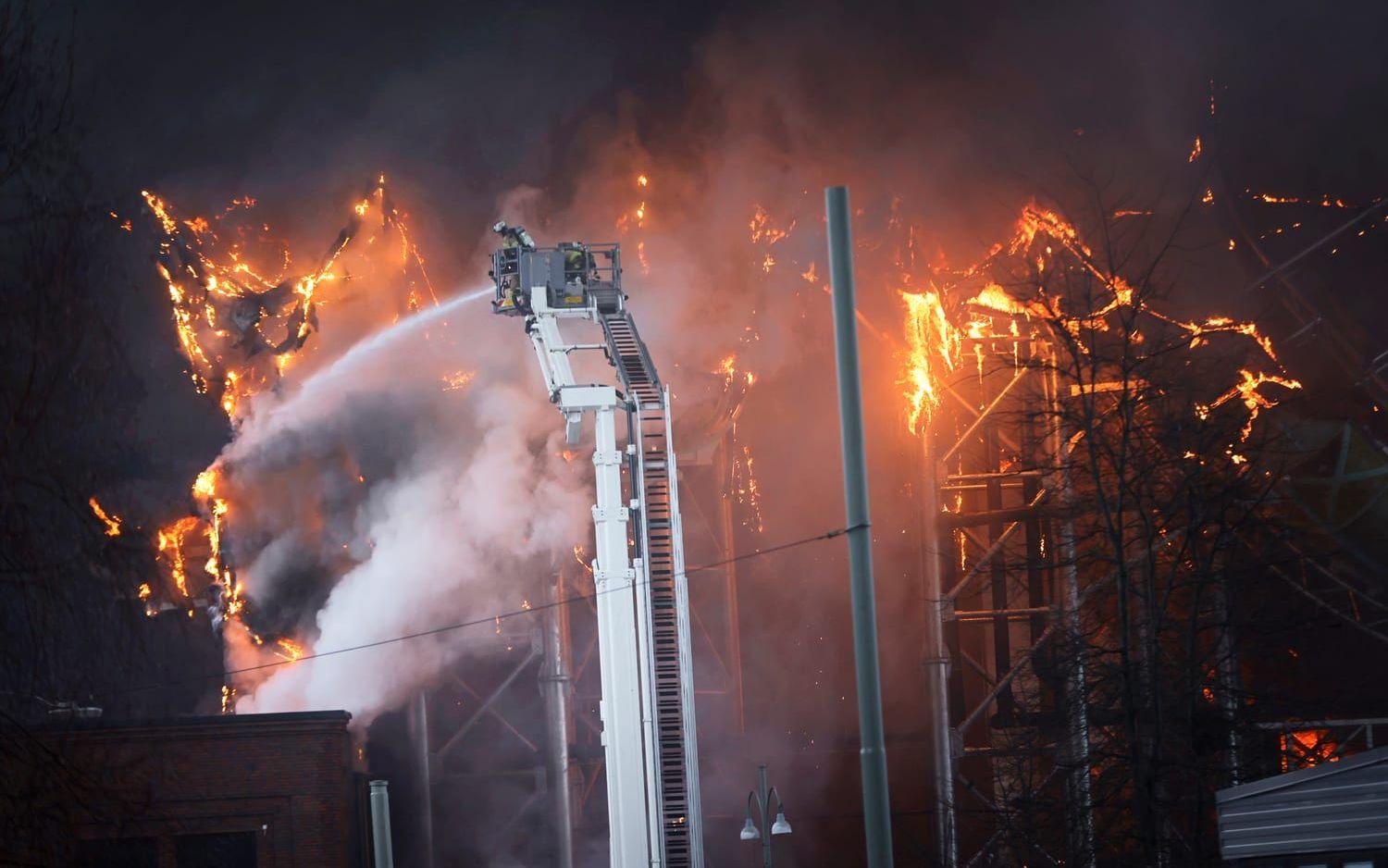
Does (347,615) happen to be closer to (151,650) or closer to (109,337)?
(151,650)

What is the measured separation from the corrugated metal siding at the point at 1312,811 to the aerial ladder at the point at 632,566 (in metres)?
8.79

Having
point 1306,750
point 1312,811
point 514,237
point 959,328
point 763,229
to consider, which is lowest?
point 1312,811

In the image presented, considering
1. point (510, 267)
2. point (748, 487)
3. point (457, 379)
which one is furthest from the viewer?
point (457, 379)

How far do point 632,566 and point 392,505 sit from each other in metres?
11.7

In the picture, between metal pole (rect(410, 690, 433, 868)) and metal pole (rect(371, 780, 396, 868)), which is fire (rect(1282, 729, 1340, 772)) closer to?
metal pole (rect(371, 780, 396, 868))

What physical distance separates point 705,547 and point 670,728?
1186cm

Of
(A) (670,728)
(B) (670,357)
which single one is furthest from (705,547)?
(A) (670,728)

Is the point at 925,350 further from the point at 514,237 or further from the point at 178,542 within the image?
the point at 178,542

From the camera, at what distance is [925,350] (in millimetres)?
29750

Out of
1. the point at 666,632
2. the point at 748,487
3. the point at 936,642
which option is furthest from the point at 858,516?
the point at 748,487

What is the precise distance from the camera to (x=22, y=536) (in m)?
8.88

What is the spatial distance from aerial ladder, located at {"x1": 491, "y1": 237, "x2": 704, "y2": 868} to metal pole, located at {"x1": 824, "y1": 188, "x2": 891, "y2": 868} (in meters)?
8.72

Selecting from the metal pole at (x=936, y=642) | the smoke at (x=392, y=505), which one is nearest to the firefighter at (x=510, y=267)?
the smoke at (x=392, y=505)

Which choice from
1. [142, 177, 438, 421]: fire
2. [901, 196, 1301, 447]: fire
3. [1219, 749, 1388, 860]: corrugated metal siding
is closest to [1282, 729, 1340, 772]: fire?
[1219, 749, 1388, 860]: corrugated metal siding
